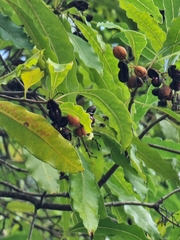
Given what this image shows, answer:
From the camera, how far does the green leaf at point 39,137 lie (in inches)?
40.9

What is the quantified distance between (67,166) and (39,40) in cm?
31

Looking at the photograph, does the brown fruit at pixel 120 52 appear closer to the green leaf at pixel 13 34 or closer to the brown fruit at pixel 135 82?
the brown fruit at pixel 135 82

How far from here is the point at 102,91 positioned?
1.16 meters

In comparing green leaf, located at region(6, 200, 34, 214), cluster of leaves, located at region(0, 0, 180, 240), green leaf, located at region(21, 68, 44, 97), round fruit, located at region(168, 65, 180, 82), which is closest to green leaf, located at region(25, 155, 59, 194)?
cluster of leaves, located at region(0, 0, 180, 240)

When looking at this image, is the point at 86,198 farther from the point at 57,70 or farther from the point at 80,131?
the point at 57,70

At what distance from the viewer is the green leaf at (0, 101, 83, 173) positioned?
3.41 ft

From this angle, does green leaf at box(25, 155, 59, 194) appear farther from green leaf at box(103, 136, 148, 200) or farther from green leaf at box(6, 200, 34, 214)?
green leaf at box(6, 200, 34, 214)

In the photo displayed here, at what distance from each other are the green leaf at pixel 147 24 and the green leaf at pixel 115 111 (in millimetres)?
270

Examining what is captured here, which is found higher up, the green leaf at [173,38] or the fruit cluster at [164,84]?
the green leaf at [173,38]

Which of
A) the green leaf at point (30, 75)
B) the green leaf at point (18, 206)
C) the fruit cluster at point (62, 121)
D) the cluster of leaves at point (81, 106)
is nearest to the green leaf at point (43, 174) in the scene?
the cluster of leaves at point (81, 106)

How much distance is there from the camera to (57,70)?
99 cm

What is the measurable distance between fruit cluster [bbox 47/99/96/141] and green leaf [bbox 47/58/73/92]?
0.04 metres

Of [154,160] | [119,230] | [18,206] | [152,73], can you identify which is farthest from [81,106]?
[18,206]

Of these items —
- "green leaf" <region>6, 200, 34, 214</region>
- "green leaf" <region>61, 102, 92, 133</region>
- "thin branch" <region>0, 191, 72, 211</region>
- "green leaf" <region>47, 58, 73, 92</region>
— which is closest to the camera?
"green leaf" <region>47, 58, 73, 92</region>
